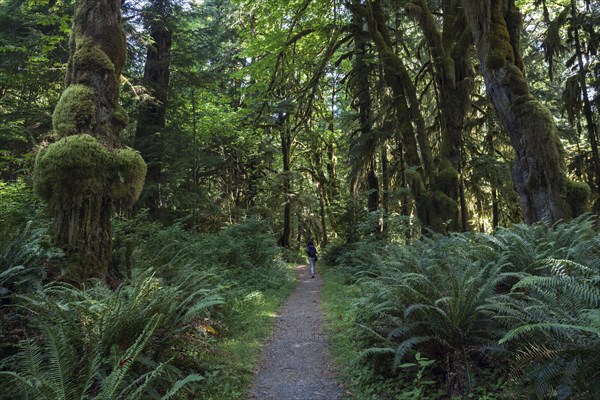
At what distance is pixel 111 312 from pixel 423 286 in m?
3.46

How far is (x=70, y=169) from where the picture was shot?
17.1ft

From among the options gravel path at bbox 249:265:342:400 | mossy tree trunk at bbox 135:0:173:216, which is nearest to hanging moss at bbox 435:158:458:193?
gravel path at bbox 249:265:342:400

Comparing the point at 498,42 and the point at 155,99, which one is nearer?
the point at 498,42

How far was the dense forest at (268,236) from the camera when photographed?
3.32 m

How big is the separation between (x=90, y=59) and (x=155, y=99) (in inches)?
282

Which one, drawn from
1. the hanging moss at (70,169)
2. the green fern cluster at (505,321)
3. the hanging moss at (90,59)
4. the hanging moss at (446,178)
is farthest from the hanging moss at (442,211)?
the hanging moss at (90,59)

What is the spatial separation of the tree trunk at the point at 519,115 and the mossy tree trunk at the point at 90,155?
676 cm

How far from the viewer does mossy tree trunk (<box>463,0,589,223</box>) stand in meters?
6.68

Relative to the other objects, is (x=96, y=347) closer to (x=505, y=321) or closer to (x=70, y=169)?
(x=70, y=169)

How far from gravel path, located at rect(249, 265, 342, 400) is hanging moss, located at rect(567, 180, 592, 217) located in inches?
201

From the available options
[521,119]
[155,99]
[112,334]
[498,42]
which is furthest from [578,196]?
[155,99]

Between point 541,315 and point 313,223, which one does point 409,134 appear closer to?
point 541,315

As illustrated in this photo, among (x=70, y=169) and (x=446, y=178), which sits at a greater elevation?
(x=446, y=178)

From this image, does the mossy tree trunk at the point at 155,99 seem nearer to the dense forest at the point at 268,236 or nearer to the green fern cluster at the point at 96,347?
the dense forest at the point at 268,236
